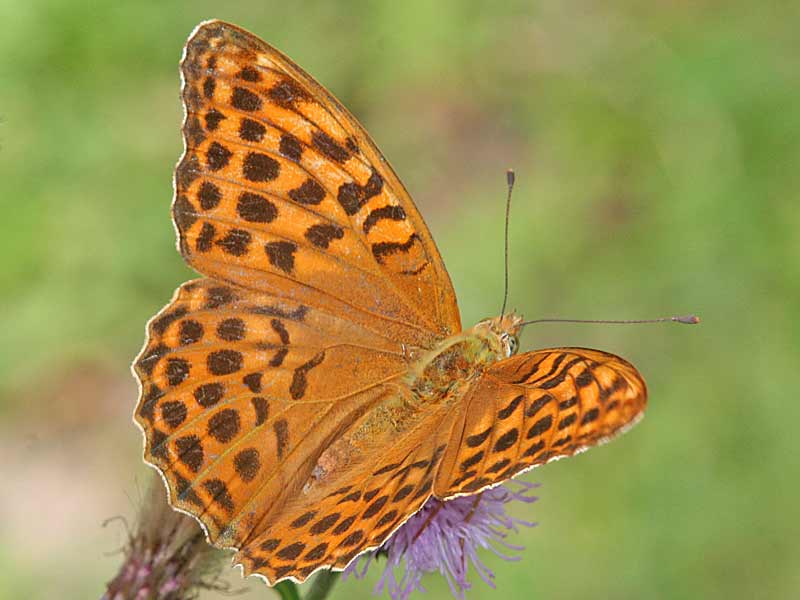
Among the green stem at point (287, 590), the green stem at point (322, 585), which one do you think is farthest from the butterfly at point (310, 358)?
the green stem at point (322, 585)

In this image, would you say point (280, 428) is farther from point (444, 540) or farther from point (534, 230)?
point (534, 230)

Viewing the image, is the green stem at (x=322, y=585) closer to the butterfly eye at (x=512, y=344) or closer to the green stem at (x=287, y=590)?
the green stem at (x=287, y=590)

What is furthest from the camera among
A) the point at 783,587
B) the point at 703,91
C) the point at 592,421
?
the point at 703,91

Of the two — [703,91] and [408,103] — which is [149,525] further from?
[703,91]

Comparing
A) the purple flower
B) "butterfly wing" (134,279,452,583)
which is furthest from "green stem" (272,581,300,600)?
the purple flower

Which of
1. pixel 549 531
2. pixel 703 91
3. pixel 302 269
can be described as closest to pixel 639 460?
pixel 549 531

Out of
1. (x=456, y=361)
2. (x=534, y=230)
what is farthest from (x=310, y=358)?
(x=534, y=230)
